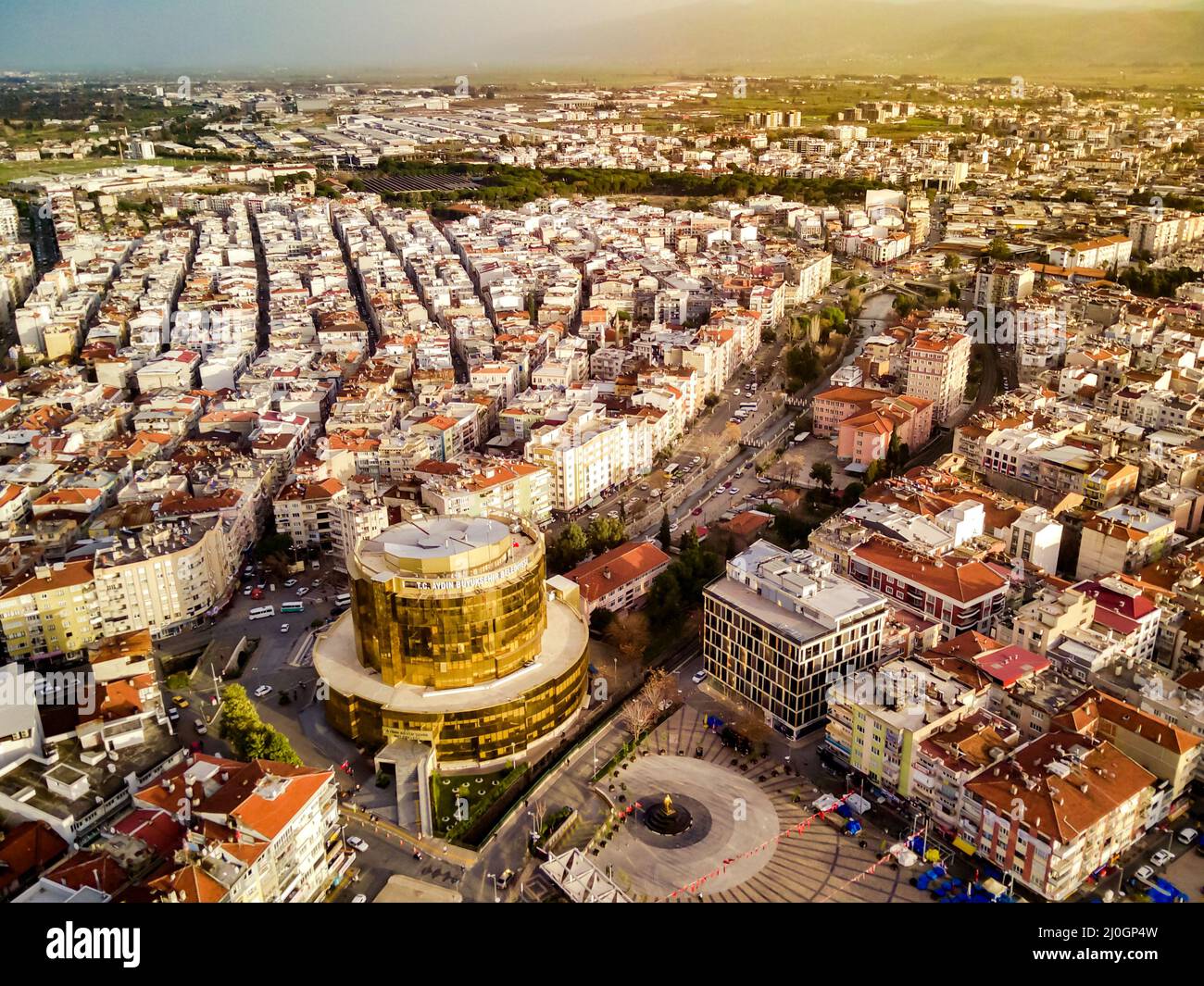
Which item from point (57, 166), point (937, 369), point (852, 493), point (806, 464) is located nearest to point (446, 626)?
point (852, 493)

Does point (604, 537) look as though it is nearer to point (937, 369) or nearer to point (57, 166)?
point (937, 369)

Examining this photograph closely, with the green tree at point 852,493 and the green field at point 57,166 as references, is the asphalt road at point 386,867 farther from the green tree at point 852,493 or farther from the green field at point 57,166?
the green field at point 57,166

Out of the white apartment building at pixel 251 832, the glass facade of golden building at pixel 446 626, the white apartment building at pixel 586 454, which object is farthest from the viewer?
the white apartment building at pixel 586 454

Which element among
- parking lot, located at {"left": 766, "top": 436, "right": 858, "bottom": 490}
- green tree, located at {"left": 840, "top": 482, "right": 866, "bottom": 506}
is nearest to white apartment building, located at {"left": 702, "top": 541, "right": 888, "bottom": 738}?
green tree, located at {"left": 840, "top": 482, "right": 866, "bottom": 506}

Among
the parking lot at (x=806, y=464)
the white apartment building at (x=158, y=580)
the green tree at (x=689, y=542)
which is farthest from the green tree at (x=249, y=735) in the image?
the parking lot at (x=806, y=464)

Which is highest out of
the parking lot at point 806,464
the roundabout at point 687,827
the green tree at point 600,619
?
the parking lot at point 806,464

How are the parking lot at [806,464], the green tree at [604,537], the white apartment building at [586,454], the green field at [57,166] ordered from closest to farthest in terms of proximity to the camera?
the green tree at [604,537] → the white apartment building at [586,454] → the parking lot at [806,464] → the green field at [57,166]

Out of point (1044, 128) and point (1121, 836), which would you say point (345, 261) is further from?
point (1044, 128)
